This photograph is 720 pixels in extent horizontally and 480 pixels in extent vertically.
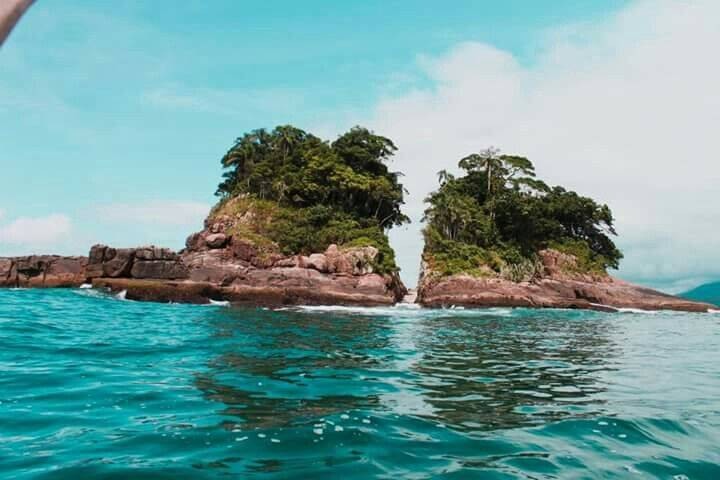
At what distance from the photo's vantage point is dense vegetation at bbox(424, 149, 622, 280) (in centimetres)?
4697

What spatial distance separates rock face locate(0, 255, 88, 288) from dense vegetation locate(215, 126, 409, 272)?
13489 mm

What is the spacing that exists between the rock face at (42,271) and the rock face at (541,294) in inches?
1083

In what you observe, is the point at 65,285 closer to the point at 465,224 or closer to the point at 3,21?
the point at 465,224

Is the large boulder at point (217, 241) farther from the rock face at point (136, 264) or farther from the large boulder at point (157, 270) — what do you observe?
the large boulder at point (157, 270)

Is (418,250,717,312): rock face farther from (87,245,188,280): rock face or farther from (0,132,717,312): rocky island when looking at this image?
(87,245,188,280): rock face

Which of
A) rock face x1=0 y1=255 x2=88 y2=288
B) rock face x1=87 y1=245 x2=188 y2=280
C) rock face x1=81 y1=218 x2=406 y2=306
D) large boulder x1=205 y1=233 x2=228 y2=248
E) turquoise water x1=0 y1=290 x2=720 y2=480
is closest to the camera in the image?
turquoise water x1=0 y1=290 x2=720 y2=480

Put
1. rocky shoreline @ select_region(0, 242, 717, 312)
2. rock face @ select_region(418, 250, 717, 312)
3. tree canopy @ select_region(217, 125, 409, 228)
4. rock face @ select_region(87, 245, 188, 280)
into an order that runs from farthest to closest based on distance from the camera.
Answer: tree canopy @ select_region(217, 125, 409, 228)
rock face @ select_region(418, 250, 717, 312)
rock face @ select_region(87, 245, 188, 280)
rocky shoreline @ select_region(0, 242, 717, 312)

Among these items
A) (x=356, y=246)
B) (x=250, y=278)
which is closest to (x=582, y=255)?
(x=356, y=246)

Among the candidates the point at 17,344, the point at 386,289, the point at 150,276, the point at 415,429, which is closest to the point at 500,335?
the point at 415,429

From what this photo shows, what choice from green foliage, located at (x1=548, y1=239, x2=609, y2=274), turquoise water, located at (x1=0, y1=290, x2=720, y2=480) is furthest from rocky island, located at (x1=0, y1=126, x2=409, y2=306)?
turquoise water, located at (x1=0, y1=290, x2=720, y2=480)

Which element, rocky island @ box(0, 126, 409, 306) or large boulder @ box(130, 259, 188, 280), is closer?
rocky island @ box(0, 126, 409, 306)

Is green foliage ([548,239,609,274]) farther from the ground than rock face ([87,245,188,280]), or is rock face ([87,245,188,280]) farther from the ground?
green foliage ([548,239,609,274])

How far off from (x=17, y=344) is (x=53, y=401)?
5336 millimetres

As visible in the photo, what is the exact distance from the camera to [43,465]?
13.7 feet
